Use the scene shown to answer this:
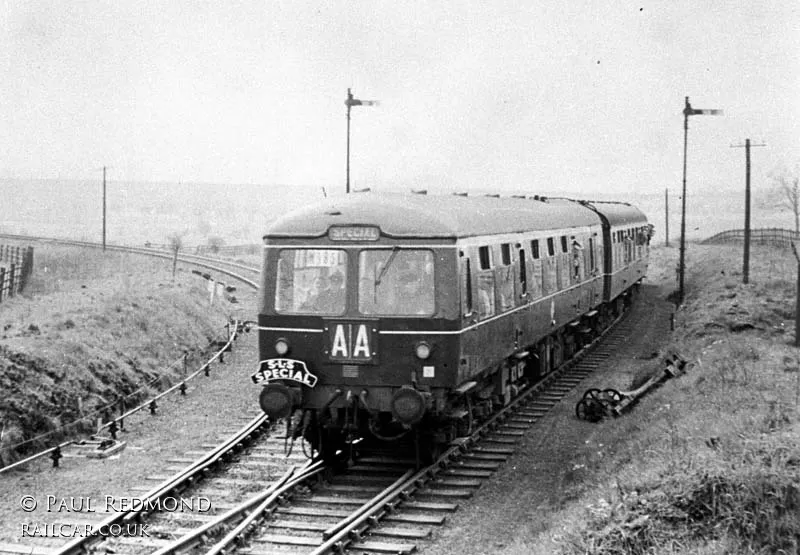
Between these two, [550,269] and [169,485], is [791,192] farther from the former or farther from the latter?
[169,485]

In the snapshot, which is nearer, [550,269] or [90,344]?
[550,269]

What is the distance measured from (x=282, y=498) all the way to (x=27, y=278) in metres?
21.3

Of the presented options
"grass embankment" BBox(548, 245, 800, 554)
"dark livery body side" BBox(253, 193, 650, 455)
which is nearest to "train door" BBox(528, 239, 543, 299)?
"grass embankment" BBox(548, 245, 800, 554)

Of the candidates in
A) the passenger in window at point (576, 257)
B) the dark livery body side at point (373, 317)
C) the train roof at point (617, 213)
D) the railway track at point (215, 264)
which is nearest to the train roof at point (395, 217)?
the dark livery body side at point (373, 317)

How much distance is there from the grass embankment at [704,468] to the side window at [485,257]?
3.06m

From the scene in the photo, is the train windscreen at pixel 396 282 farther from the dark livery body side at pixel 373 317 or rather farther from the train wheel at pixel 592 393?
the train wheel at pixel 592 393

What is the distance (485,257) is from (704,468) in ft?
16.1

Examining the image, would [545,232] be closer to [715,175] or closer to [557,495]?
[557,495]

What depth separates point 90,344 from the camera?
19234mm

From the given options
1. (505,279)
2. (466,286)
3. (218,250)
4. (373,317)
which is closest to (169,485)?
(373,317)

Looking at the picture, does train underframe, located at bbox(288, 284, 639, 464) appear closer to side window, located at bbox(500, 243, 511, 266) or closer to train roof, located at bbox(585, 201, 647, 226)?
side window, located at bbox(500, 243, 511, 266)

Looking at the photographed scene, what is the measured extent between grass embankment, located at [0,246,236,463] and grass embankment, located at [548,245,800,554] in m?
8.61

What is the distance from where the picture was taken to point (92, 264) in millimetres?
44500

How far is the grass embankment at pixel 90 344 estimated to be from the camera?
15688 mm
